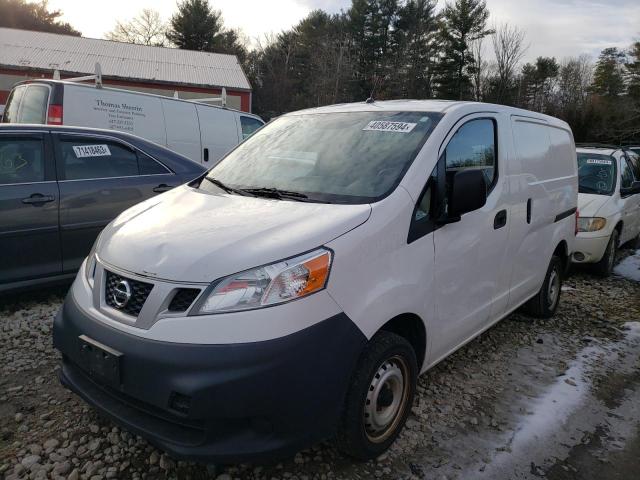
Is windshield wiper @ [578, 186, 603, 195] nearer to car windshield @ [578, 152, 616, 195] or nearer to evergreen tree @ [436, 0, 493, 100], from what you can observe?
car windshield @ [578, 152, 616, 195]

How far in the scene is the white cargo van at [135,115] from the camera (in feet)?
23.7

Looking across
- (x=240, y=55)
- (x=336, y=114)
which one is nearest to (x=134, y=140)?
(x=336, y=114)

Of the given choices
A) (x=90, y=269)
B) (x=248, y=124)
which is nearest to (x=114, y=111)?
(x=248, y=124)

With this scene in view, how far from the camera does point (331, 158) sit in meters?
3.03

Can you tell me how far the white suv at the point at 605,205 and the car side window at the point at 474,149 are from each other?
3.86 meters

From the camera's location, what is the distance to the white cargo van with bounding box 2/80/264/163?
7234 millimetres

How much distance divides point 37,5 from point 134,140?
51.2 metres

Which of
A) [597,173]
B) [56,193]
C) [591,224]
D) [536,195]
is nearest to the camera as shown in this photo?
[536,195]

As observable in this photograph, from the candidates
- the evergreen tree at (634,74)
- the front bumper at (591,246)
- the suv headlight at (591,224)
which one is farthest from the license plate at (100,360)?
the evergreen tree at (634,74)

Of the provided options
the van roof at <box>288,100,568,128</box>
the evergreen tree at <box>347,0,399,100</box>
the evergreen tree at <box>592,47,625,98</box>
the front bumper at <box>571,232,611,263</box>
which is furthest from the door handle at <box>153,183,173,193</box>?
the evergreen tree at <box>347,0,399,100</box>

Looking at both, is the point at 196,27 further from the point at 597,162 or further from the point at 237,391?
the point at 237,391

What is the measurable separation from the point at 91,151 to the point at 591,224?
6.17m

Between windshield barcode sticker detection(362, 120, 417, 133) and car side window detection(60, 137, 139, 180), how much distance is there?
280cm

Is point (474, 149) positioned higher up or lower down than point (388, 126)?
→ lower down
